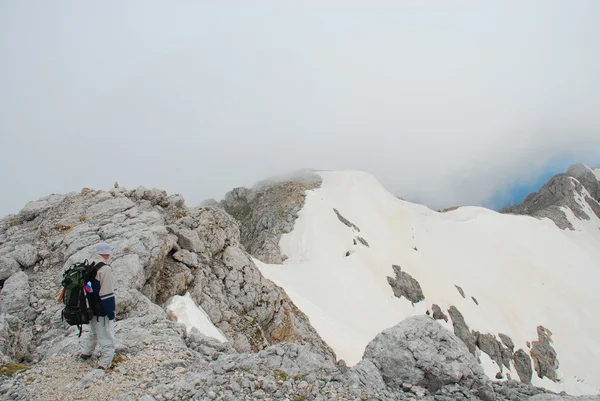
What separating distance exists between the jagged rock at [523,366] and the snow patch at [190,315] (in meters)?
58.5

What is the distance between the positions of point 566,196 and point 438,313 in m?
129

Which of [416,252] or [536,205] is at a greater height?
[416,252]

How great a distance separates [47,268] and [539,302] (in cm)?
8434

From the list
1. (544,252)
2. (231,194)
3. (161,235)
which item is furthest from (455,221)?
(161,235)

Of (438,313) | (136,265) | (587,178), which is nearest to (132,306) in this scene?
(136,265)

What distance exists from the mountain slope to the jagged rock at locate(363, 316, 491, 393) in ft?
76.3

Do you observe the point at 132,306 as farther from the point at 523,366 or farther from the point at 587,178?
A: the point at 587,178

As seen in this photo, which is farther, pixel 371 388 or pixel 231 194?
pixel 231 194

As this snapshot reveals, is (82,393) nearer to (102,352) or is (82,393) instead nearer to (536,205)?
(102,352)

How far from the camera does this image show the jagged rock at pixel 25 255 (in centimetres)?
1612

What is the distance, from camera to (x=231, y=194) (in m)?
96.7

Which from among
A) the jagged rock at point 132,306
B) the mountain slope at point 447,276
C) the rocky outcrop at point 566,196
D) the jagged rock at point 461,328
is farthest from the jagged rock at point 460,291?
the rocky outcrop at point 566,196

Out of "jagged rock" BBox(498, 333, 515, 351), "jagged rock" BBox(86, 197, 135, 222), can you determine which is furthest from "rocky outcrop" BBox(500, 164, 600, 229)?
"jagged rock" BBox(86, 197, 135, 222)

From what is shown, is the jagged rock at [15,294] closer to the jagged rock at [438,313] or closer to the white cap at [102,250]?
the white cap at [102,250]
